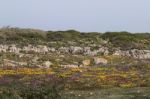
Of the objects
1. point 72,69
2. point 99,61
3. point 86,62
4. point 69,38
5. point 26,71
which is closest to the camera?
point 26,71

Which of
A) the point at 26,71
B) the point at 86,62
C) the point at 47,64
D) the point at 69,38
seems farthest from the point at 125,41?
the point at 26,71

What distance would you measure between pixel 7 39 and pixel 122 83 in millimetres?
44097

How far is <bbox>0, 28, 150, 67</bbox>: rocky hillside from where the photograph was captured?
2142 inches

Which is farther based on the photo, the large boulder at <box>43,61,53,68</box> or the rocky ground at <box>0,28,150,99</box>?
the large boulder at <box>43,61,53,68</box>

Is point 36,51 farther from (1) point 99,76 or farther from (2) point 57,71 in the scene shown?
(1) point 99,76

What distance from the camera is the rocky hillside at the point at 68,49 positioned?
178 feet

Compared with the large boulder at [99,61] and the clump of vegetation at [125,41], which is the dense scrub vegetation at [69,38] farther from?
the large boulder at [99,61]

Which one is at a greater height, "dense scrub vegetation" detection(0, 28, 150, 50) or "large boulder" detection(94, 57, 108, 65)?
"dense scrub vegetation" detection(0, 28, 150, 50)

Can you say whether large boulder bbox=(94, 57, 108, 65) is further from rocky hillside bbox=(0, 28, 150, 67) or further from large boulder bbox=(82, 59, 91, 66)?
large boulder bbox=(82, 59, 91, 66)

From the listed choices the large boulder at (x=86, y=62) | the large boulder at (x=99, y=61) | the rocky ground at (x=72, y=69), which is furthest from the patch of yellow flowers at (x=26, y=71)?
the large boulder at (x=99, y=61)

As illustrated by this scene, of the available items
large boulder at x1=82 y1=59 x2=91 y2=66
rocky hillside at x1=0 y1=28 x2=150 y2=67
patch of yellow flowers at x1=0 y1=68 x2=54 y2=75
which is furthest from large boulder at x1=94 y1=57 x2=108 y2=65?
patch of yellow flowers at x1=0 y1=68 x2=54 y2=75

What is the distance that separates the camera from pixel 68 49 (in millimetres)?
68375

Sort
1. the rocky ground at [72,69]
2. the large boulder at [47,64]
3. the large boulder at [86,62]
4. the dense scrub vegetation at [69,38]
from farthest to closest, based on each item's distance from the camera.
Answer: the dense scrub vegetation at [69,38] < the large boulder at [86,62] < the large boulder at [47,64] < the rocky ground at [72,69]

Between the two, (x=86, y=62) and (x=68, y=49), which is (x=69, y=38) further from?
(x=86, y=62)
